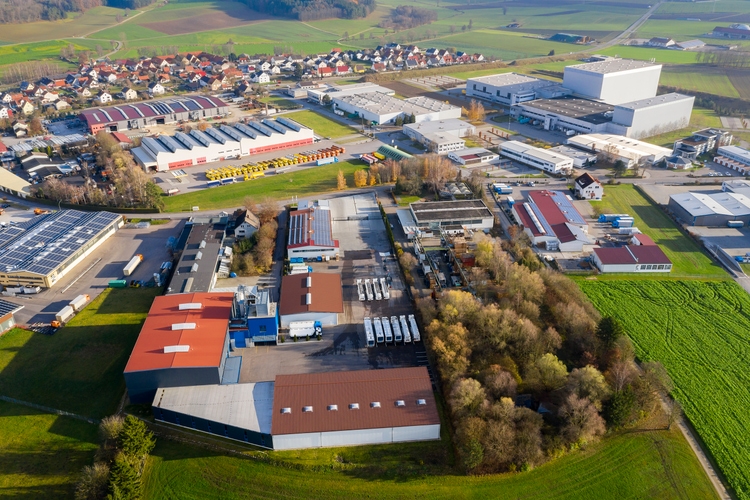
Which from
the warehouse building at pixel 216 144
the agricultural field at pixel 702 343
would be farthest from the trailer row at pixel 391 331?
the warehouse building at pixel 216 144

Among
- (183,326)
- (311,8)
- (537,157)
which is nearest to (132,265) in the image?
(183,326)

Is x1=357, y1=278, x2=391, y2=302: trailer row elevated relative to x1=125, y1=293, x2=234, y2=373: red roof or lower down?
lower down

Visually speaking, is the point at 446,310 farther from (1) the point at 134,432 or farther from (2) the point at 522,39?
(2) the point at 522,39

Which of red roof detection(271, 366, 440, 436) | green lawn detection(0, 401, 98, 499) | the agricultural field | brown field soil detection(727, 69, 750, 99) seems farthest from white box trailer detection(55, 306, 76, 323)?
brown field soil detection(727, 69, 750, 99)

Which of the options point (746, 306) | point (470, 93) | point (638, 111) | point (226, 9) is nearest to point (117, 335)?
point (746, 306)

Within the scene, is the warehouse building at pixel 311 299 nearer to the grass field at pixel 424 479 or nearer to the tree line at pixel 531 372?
the tree line at pixel 531 372

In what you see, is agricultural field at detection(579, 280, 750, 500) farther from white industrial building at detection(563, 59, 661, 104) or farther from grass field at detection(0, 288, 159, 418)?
white industrial building at detection(563, 59, 661, 104)
